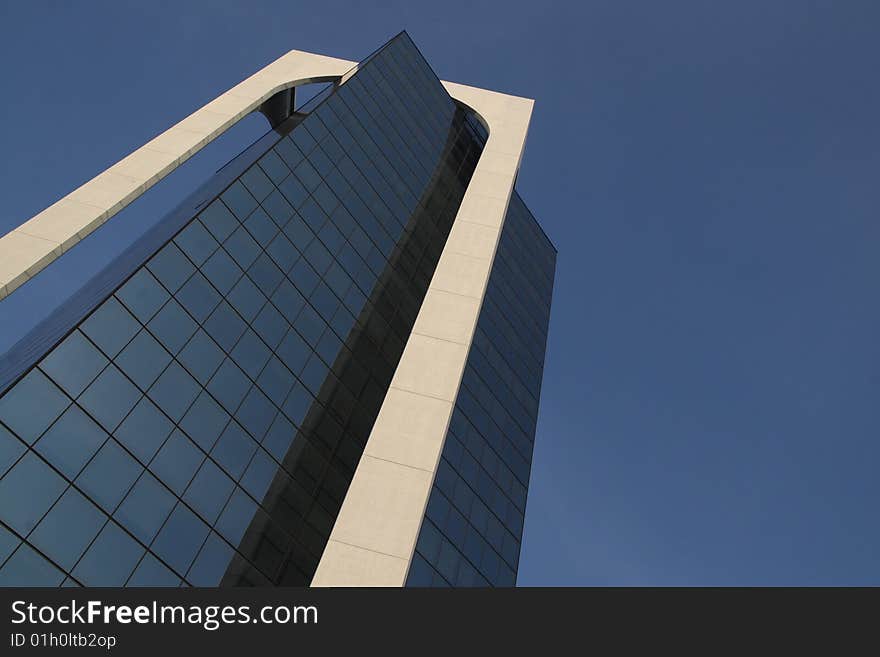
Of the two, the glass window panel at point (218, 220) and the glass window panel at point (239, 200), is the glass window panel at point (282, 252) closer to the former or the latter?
the glass window panel at point (239, 200)

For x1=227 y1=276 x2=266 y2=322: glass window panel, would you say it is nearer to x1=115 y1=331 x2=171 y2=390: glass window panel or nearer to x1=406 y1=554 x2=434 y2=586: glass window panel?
x1=115 y1=331 x2=171 y2=390: glass window panel

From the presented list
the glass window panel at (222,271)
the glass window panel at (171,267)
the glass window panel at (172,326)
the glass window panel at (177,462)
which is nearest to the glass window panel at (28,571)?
the glass window panel at (177,462)

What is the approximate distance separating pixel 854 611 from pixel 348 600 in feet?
46.7

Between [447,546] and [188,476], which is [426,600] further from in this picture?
[188,476]

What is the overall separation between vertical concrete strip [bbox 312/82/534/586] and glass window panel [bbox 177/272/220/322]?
9.46 metres

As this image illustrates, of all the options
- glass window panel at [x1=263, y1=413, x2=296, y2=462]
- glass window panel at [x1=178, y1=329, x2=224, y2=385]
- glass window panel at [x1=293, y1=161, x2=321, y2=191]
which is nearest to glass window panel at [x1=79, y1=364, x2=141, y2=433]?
glass window panel at [x1=178, y1=329, x2=224, y2=385]

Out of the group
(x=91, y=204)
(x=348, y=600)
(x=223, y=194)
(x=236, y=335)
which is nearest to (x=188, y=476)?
(x=236, y=335)

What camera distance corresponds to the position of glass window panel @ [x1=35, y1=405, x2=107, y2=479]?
77.3ft

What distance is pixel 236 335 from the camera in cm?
3288

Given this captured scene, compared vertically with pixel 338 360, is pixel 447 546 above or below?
below

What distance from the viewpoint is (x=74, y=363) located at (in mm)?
25391

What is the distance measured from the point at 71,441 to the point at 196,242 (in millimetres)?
11314

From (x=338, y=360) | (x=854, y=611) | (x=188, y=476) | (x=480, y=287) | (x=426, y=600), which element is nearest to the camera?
(x=854, y=611)

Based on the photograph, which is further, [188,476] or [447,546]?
[447,546]
